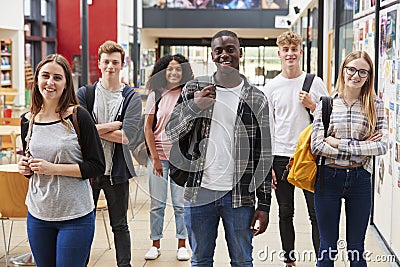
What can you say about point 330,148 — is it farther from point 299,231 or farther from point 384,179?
point 299,231

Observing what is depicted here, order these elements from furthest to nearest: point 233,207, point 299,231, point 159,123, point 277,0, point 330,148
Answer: point 277,0, point 299,231, point 159,123, point 330,148, point 233,207

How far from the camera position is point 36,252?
11.5ft

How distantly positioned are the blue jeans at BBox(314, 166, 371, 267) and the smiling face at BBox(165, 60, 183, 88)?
5.27 feet

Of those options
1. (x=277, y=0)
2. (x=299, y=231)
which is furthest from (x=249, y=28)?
(x=299, y=231)

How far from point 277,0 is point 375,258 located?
2377cm

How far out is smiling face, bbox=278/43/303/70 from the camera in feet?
16.1

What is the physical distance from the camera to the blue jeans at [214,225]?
349 cm

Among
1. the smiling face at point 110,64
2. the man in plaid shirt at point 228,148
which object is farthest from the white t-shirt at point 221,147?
the smiling face at point 110,64

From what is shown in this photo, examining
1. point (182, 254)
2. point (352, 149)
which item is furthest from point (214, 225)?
point (182, 254)

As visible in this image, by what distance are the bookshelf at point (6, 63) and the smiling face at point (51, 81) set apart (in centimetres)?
1483

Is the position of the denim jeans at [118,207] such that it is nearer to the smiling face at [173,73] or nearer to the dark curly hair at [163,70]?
the dark curly hair at [163,70]

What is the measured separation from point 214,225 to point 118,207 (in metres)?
1.17

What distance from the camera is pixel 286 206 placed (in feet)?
16.3

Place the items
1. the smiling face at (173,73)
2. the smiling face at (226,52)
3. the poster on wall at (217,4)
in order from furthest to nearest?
the poster on wall at (217,4) → the smiling face at (173,73) → the smiling face at (226,52)
